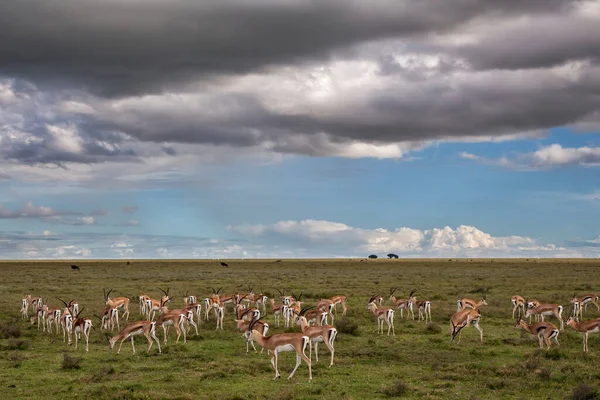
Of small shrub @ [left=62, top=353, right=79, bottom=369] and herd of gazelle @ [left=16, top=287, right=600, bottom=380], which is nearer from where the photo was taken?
herd of gazelle @ [left=16, top=287, right=600, bottom=380]

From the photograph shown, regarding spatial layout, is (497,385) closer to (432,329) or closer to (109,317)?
(432,329)


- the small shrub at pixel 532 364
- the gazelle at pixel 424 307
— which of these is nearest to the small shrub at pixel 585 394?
the small shrub at pixel 532 364

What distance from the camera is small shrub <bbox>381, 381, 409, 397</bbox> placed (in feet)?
47.6

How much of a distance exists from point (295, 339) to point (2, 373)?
9.48 metres

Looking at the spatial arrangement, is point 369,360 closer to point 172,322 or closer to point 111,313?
point 172,322

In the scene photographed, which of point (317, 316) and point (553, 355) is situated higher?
point (317, 316)

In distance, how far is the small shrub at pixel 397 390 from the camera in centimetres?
1452

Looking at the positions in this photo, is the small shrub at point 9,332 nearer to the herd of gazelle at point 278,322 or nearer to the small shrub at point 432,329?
the herd of gazelle at point 278,322

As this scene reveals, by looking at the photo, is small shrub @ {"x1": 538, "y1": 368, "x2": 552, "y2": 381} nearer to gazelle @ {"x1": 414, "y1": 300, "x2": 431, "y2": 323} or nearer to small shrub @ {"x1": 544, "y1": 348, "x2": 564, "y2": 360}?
small shrub @ {"x1": 544, "y1": 348, "x2": 564, "y2": 360}

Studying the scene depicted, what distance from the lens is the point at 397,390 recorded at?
47.8 feet

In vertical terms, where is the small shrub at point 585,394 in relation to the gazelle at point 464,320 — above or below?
below

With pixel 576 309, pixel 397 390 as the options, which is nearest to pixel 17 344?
pixel 397 390

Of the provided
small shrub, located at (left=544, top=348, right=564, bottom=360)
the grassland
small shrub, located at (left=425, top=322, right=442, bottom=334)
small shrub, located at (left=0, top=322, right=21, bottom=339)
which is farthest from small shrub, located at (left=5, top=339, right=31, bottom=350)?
small shrub, located at (left=544, top=348, right=564, bottom=360)

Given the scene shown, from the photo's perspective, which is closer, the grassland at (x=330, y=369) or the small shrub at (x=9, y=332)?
the grassland at (x=330, y=369)
